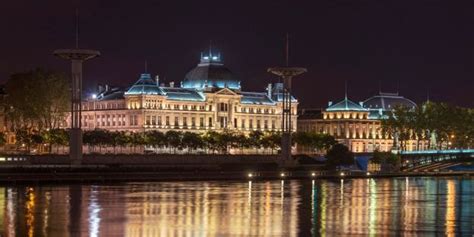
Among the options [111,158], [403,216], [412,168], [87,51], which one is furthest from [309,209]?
[412,168]

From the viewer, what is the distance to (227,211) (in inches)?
3019

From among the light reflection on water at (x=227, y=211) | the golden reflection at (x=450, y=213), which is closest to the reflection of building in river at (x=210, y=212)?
the light reflection on water at (x=227, y=211)

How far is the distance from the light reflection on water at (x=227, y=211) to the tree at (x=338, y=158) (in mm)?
68083

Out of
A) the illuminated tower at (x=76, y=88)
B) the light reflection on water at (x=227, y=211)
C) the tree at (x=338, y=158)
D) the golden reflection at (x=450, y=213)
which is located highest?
the illuminated tower at (x=76, y=88)

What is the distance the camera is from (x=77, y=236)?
2329 inches

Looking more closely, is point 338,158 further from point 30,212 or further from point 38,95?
point 30,212

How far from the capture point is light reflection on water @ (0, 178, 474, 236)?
207 ft

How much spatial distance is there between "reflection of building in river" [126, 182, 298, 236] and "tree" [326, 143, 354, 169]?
233 ft

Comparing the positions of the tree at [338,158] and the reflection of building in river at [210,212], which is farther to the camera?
the tree at [338,158]

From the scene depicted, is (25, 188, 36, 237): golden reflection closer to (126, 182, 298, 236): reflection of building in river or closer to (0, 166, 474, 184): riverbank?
(126, 182, 298, 236): reflection of building in river

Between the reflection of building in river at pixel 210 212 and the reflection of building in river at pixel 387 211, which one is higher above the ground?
the reflection of building in river at pixel 210 212

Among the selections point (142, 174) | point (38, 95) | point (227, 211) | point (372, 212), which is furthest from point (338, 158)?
point (227, 211)

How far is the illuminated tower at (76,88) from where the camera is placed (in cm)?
13538

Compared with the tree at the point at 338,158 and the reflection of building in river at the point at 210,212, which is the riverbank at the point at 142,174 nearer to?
the tree at the point at 338,158
